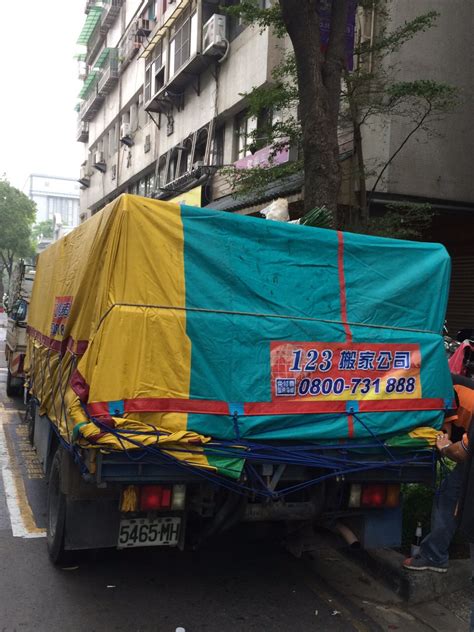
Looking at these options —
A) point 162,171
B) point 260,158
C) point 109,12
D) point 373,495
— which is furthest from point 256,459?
point 109,12

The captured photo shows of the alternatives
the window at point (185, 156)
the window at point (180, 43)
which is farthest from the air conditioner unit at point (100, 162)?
the window at point (185, 156)

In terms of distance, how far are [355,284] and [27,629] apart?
2954 millimetres

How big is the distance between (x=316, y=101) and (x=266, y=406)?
399cm

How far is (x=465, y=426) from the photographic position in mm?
4117

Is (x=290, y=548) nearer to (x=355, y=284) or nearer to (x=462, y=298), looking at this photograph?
(x=355, y=284)

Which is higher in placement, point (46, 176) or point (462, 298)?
point (46, 176)

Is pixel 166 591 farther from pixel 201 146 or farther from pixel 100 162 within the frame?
pixel 100 162

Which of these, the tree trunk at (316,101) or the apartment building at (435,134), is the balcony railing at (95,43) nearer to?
the apartment building at (435,134)

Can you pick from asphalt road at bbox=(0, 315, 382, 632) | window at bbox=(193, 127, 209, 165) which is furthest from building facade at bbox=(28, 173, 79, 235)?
asphalt road at bbox=(0, 315, 382, 632)

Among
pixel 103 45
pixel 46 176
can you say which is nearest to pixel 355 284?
pixel 103 45

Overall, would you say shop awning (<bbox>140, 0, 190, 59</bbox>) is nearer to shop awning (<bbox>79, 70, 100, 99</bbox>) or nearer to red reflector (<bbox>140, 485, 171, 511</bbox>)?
shop awning (<bbox>79, 70, 100, 99</bbox>)

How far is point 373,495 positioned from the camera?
388cm

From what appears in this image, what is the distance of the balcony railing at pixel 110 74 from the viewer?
31.4 metres

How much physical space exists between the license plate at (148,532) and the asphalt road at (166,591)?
0.46m
